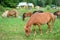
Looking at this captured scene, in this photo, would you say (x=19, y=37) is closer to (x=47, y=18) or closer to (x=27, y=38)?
(x=27, y=38)

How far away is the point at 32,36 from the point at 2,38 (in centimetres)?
168

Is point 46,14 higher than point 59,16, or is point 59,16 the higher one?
point 46,14

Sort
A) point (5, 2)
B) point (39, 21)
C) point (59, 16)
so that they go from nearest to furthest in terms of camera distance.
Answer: point (39, 21) < point (59, 16) < point (5, 2)

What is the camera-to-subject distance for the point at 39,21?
12969mm

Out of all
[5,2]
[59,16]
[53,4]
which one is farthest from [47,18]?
[53,4]

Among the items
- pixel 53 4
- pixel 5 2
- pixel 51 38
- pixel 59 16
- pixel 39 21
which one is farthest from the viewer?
pixel 53 4

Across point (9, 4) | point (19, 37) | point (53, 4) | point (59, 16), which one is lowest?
point (53, 4)

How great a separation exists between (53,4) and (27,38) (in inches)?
2594

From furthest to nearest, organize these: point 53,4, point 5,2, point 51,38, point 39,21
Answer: point 53,4 → point 5,2 → point 39,21 → point 51,38

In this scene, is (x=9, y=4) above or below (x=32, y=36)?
below

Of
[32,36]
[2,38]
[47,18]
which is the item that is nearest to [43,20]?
[47,18]

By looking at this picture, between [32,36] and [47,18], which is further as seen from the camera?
[47,18]

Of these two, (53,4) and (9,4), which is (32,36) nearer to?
(9,4)

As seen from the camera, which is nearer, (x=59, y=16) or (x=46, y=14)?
(x=46, y=14)
